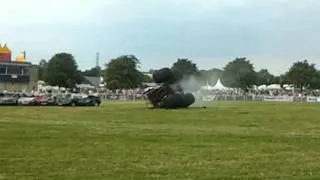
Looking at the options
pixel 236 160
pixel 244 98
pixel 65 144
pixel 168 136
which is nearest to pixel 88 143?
pixel 65 144

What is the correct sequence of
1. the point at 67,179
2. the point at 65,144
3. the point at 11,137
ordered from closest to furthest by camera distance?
1. the point at 67,179
2. the point at 65,144
3. the point at 11,137

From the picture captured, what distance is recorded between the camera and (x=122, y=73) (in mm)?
137125

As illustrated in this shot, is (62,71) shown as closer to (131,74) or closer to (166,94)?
(131,74)

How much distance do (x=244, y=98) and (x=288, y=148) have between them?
83.3 m

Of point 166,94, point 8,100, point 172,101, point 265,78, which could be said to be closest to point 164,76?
point 166,94

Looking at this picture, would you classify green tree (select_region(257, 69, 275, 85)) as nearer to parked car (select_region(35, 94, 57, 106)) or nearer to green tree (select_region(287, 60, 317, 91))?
green tree (select_region(287, 60, 317, 91))

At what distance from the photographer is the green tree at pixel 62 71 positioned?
5581 inches

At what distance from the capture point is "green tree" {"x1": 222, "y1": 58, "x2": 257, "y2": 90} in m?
148

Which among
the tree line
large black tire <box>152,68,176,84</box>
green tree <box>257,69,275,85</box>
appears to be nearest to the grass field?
large black tire <box>152,68,176,84</box>

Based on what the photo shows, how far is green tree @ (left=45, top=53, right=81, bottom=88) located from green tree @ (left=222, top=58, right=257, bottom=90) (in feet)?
118

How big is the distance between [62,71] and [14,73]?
36.9ft

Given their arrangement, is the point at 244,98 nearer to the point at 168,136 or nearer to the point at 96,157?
the point at 168,136

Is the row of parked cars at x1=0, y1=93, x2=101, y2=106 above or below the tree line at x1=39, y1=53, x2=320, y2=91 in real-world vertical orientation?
below

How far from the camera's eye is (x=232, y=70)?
155 metres
